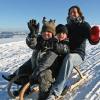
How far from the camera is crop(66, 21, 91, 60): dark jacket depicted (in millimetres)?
5575

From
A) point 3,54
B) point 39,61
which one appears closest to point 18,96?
point 39,61

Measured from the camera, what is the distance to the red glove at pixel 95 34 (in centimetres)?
532

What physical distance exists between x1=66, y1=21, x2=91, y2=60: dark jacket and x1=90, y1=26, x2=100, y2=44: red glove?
187mm

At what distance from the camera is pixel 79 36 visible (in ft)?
18.6

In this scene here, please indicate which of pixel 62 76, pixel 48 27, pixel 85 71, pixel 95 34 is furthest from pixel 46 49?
pixel 85 71

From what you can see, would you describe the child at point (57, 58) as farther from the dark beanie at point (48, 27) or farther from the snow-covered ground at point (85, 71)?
the snow-covered ground at point (85, 71)

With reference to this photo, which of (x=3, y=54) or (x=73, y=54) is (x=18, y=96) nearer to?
(x=73, y=54)

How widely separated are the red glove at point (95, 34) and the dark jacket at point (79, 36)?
0.19m

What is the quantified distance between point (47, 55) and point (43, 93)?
0.57m

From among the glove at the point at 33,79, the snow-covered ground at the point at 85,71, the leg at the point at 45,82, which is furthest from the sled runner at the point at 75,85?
the glove at the point at 33,79

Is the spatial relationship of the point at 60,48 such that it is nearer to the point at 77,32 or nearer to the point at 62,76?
the point at 62,76

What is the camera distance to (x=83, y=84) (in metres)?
5.87

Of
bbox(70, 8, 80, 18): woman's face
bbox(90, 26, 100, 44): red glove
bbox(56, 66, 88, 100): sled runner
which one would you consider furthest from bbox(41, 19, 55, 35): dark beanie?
bbox(56, 66, 88, 100): sled runner

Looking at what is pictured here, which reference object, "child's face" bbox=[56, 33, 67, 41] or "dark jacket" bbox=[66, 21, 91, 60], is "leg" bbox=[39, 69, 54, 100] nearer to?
"child's face" bbox=[56, 33, 67, 41]
